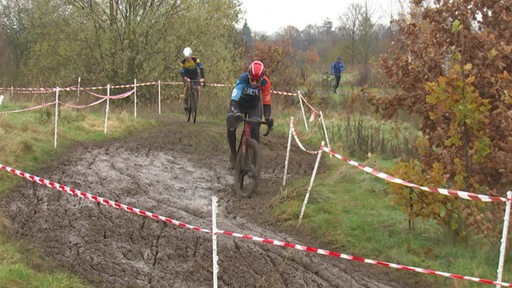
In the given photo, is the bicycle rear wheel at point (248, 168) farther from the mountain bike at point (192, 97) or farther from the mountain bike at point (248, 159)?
the mountain bike at point (192, 97)

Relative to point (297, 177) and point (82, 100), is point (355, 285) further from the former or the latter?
point (82, 100)

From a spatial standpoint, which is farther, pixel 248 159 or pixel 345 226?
pixel 248 159

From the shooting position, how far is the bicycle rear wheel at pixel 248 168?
878cm

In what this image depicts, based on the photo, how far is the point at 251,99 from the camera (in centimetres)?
923

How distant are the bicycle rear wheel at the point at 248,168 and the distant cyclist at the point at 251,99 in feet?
0.86

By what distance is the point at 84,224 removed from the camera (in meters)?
6.95

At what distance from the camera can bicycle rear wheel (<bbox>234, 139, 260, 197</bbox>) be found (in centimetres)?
878

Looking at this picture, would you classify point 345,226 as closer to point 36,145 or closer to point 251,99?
point 251,99

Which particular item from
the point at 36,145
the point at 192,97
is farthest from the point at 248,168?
the point at 192,97

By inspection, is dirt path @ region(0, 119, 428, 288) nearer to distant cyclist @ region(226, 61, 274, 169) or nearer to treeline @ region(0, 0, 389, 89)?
distant cyclist @ region(226, 61, 274, 169)

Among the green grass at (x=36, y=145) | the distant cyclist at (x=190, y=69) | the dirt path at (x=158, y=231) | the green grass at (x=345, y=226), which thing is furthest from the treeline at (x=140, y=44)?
the dirt path at (x=158, y=231)

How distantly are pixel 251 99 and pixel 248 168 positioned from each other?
115cm

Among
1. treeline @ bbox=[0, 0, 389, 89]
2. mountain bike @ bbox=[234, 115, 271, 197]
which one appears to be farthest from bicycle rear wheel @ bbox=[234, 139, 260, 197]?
treeline @ bbox=[0, 0, 389, 89]

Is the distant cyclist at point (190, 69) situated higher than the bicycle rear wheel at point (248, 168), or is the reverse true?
the distant cyclist at point (190, 69)
